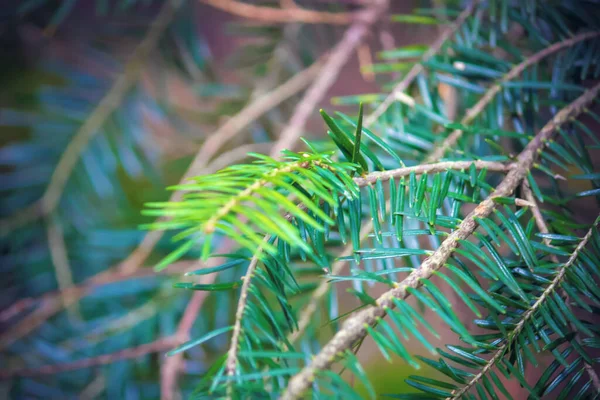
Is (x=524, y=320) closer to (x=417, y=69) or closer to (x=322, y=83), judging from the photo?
(x=417, y=69)

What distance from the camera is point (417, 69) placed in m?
0.41

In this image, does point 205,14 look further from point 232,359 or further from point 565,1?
point 232,359

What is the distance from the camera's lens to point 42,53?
23.5 inches

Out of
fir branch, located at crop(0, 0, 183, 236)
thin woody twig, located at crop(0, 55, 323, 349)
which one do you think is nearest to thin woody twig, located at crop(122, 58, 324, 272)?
thin woody twig, located at crop(0, 55, 323, 349)

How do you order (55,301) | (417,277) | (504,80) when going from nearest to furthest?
(417,277) → (504,80) → (55,301)

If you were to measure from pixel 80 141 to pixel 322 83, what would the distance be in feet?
1.08

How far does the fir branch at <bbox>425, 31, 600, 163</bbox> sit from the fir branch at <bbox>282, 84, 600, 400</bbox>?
0.06 metres

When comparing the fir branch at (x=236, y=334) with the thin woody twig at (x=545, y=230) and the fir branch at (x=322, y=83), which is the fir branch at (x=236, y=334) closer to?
the thin woody twig at (x=545, y=230)

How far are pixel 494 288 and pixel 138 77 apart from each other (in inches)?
20.4

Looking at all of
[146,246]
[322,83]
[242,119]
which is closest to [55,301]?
[146,246]

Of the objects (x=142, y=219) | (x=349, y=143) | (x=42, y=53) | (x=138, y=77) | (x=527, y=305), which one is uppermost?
(x=42, y=53)

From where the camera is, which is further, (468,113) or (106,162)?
(106,162)

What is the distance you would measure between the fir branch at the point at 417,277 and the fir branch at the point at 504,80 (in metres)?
0.06

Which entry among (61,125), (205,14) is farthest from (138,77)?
(205,14)
